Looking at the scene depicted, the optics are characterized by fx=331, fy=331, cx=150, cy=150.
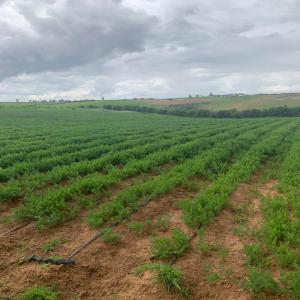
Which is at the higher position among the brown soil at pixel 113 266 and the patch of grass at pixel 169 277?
the patch of grass at pixel 169 277

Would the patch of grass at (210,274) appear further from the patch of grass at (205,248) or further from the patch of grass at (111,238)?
the patch of grass at (111,238)

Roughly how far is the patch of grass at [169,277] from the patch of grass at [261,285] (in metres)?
0.93

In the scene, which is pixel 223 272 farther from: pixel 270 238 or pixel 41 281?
pixel 41 281

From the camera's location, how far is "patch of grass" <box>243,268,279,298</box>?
4645 mm

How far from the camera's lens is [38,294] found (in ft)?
14.9

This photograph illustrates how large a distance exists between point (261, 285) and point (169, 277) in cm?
130

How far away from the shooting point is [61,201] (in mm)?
8164

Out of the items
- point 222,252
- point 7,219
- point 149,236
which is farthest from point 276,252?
point 7,219

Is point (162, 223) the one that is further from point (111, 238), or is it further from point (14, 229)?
point (14, 229)

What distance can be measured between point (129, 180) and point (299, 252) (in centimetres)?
659

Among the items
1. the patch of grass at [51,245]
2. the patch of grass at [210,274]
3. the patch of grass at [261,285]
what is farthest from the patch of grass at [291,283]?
the patch of grass at [51,245]

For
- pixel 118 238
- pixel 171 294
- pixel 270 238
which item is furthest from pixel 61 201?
pixel 270 238

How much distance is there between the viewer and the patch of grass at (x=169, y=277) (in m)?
4.73

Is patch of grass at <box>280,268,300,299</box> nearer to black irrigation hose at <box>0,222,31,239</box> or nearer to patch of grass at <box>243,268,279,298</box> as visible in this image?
patch of grass at <box>243,268,279,298</box>
